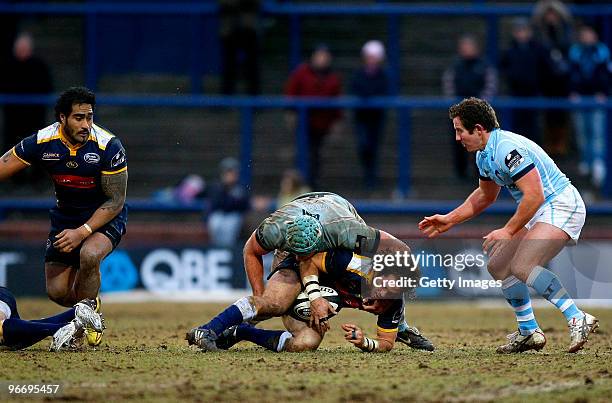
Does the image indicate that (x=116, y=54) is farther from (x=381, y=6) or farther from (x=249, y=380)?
(x=249, y=380)

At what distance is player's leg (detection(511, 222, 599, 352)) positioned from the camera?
8.97 metres

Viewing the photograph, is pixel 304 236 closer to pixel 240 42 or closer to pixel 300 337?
pixel 300 337

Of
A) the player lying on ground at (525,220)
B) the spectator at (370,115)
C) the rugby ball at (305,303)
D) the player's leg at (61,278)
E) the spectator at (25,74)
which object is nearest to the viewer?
the player lying on ground at (525,220)

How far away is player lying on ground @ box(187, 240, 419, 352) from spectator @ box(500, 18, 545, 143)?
7.75 m

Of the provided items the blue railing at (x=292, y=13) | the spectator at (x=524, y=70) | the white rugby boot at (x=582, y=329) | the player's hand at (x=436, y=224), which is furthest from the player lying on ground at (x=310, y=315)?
the blue railing at (x=292, y=13)

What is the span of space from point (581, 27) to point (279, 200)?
5.28 metres

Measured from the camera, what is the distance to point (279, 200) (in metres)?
16.8

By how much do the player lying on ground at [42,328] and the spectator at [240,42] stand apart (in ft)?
30.0

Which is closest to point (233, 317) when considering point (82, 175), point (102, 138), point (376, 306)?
point (376, 306)

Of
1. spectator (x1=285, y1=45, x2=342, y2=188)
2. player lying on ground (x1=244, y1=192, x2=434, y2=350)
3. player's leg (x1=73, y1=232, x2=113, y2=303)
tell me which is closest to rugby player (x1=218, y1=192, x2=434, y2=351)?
player lying on ground (x1=244, y1=192, x2=434, y2=350)

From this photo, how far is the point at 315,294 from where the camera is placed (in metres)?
8.79

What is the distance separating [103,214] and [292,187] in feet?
22.0

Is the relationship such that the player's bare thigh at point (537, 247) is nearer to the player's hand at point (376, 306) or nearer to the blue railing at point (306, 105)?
the player's hand at point (376, 306)

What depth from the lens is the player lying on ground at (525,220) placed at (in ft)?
29.3
